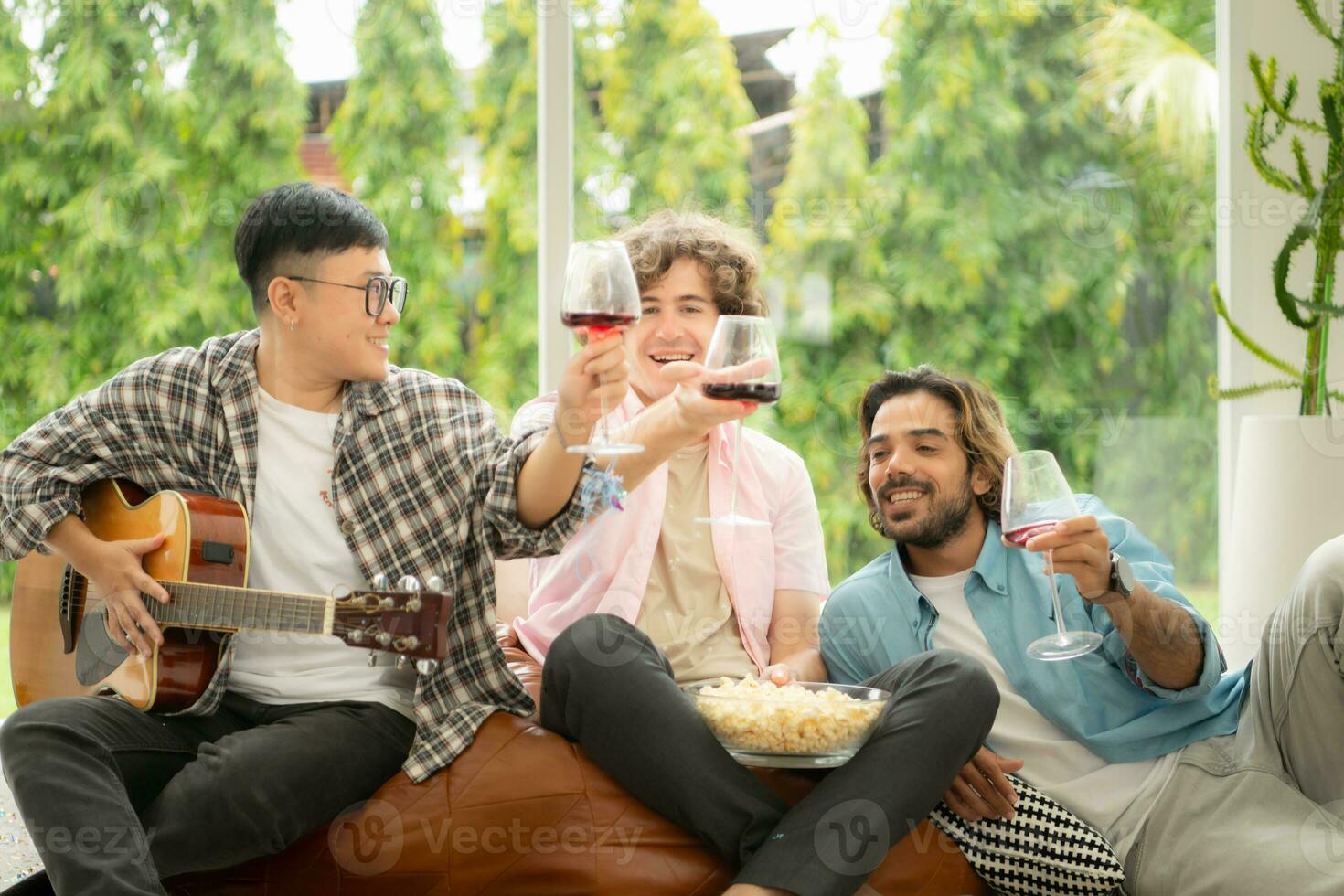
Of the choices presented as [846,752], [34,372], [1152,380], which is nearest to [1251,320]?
[1152,380]

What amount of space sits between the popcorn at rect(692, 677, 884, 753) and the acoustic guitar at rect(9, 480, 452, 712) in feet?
1.52

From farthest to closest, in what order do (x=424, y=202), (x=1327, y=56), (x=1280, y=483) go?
(x=424, y=202) < (x=1327, y=56) < (x=1280, y=483)

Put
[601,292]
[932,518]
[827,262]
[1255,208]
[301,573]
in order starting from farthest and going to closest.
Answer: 1. [827,262]
2. [1255,208]
3. [932,518]
4. [301,573]
5. [601,292]

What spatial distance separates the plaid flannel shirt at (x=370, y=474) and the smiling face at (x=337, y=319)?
0.08 metres

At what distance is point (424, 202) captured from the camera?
3475 millimetres

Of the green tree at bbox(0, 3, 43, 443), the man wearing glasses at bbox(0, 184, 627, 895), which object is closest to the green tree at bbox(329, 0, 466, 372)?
the green tree at bbox(0, 3, 43, 443)

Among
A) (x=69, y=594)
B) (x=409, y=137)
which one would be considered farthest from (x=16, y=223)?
(x=69, y=594)

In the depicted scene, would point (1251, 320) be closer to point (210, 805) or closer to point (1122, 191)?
point (1122, 191)

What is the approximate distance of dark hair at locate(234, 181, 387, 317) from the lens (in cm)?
232

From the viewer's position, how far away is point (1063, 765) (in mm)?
2275

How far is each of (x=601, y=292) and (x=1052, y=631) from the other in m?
1.07

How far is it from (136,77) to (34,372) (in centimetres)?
82

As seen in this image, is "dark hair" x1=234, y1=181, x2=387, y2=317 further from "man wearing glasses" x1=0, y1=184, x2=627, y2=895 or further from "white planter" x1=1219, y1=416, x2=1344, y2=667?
"white planter" x1=1219, y1=416, x2=1344, y2=667

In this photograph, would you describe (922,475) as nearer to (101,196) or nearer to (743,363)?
(743,363)
